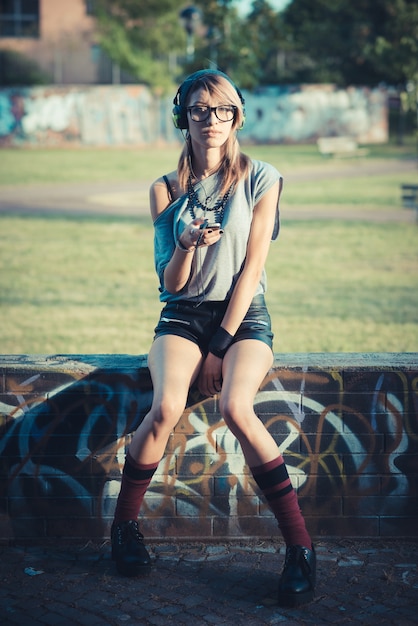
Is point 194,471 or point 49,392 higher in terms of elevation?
point 49,392

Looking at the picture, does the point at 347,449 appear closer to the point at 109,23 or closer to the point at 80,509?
the point at 80,509

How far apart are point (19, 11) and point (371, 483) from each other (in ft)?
180

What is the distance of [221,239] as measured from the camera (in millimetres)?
3760

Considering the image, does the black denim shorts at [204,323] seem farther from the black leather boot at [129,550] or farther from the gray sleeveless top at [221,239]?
the black leather boot at [129,550]

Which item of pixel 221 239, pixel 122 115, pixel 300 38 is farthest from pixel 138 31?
pixel 221 239

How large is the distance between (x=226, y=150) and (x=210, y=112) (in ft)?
0.67

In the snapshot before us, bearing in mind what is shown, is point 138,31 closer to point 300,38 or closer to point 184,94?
point 300,38

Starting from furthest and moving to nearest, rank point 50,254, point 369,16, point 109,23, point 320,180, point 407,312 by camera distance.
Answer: point 109,23 → point 369,16 → point 320,180 → point 50,254 → point 407,312

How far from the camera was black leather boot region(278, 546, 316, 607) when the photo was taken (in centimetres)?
331

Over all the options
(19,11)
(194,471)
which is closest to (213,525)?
(194,471)

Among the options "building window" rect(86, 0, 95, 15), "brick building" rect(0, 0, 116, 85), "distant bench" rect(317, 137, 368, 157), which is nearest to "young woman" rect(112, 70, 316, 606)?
"distant bench" rect(317, 137, 368, 157)

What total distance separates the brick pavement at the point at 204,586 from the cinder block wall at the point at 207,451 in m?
0.10

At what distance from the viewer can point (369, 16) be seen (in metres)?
45.6

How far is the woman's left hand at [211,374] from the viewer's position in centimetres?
365
